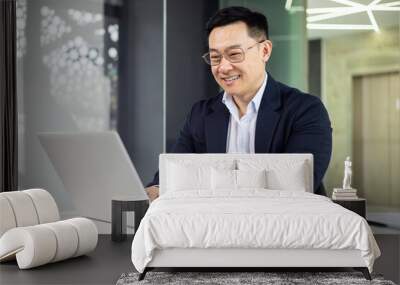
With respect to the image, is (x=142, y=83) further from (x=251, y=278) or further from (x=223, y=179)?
(x=251, y=278)

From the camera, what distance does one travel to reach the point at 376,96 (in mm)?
6906

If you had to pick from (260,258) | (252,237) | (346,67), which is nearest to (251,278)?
(260,258)

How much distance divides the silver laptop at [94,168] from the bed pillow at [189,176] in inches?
11.1

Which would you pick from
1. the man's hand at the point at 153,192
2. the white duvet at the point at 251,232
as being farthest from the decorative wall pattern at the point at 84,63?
the white duvet at the point at 251,232

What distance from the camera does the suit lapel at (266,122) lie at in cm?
607

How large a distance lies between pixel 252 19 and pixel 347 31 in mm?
1047

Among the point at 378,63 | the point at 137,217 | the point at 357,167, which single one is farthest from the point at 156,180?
the point at 378,63

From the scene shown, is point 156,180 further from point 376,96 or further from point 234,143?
point 376,96

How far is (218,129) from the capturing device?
6246 mm

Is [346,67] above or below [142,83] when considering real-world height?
above

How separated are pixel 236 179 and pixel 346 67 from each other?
7.16 feet

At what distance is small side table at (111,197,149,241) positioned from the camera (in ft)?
18.1

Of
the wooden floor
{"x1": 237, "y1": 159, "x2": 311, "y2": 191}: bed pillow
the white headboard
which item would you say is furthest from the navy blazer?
the wooden floor

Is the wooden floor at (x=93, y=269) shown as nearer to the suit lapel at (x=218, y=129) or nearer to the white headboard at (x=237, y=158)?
the white headboard at (x=237, y=158)
